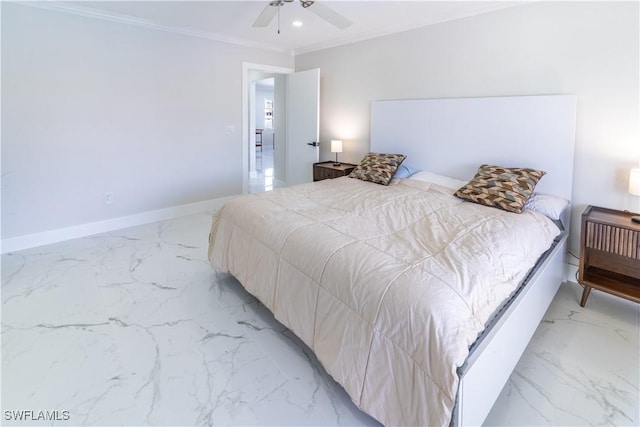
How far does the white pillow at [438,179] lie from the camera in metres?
3.24

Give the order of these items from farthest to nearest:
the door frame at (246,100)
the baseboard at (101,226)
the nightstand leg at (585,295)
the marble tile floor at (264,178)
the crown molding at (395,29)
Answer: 1. the marble tile floor at (264,178)
2. the door frame at (246,100)
3. the baseboard at (101,226)
4. the crown molding at (395,29)
5. the nightstand leg at (585,295)

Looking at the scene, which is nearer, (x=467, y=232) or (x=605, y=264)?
(x=467, y=232)

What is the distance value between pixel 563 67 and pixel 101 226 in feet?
16.0

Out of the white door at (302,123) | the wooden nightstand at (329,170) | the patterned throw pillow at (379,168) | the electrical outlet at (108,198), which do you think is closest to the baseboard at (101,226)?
the electrical outlet at (108,198)

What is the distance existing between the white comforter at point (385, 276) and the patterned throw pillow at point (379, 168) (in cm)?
89

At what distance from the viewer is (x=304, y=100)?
4.95 m

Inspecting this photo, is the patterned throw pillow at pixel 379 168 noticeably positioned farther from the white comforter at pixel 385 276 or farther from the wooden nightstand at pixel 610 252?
the wooden nightstand at pixel 610 252

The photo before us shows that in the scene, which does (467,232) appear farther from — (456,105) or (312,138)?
(312,138)

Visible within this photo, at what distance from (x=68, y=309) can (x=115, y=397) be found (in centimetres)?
108

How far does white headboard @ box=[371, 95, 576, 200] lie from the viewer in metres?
2.77

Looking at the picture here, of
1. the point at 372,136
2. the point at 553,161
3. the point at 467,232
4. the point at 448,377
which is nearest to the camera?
the point at 448,377

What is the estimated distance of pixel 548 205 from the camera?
2570mm

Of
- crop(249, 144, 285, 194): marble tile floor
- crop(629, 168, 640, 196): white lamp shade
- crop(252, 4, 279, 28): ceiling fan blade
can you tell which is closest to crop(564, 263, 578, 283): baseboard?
crop(629, 168, 640, 196): white lamp shade

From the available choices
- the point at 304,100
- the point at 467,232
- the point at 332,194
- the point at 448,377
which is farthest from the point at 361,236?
the point at 304,100
